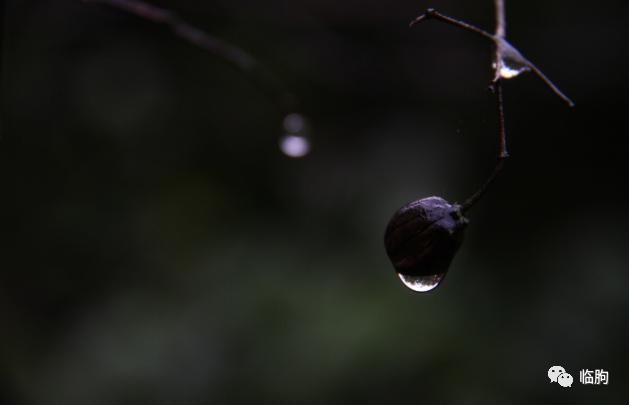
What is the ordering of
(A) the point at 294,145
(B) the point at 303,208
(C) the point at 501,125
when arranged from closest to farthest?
(C) the point at 501,125 < (A) the point at 294,145 < (B) the point at 303,208

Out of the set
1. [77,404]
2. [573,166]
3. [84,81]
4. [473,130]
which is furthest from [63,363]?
[573,166]

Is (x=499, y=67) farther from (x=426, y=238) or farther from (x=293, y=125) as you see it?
(x=293, y=125)

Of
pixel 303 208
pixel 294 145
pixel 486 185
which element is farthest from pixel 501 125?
pixel 303 208

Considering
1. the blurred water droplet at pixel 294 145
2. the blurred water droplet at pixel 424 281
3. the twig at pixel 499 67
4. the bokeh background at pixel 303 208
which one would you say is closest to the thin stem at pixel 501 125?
the twig at pixel 499 67

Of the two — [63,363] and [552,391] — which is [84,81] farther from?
[552,391]

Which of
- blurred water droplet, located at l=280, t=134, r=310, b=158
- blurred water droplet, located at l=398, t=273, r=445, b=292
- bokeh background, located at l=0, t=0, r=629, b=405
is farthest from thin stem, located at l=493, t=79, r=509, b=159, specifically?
bokeh background, located at l=0, t=0, r=629, b=405
